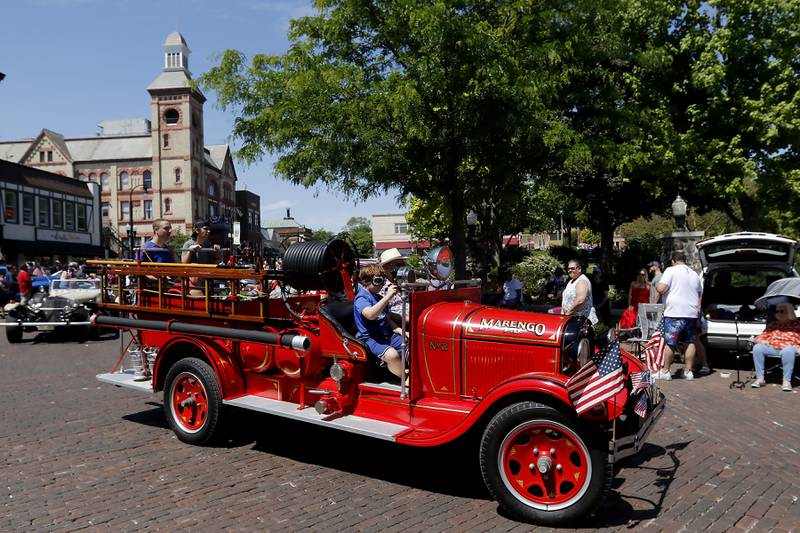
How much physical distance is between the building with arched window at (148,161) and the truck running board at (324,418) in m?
66.6

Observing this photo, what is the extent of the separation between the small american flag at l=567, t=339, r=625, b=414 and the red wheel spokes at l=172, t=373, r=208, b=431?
138 inches

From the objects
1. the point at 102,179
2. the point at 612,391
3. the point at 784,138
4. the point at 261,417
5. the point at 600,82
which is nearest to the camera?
the point at 612,391

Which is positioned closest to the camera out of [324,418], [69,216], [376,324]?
[324,418]

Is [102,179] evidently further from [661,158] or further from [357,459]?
[357,459]

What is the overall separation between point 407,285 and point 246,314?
195 centimetres

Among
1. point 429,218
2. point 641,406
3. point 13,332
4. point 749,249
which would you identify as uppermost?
point 429,218

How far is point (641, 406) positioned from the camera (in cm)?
448

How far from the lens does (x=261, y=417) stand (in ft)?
22.8

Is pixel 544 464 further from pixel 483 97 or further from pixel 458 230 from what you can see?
pixel 458 230

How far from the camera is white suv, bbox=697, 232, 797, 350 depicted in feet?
31.8

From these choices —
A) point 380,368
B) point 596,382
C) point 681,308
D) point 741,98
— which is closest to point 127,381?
point 380,368

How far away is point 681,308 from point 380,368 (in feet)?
17.7

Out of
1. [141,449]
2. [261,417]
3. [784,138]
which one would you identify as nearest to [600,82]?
[784,138]

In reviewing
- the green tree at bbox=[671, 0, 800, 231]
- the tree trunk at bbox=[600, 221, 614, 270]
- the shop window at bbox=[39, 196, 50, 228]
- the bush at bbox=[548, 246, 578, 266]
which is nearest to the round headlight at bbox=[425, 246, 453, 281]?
the green tree at bbox=[671, 0, 800, 231]
